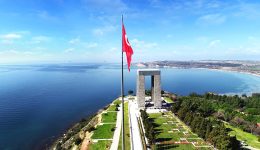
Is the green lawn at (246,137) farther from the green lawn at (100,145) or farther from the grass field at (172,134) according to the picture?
the green lawn at (100,145)

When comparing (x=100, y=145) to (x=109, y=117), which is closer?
(x=100, y=145)

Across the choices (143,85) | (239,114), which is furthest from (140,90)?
(239,114)

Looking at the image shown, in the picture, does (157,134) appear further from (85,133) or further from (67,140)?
(67,140)

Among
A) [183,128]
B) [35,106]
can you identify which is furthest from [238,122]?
[35,106]

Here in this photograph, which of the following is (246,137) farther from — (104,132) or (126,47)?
(126,47)

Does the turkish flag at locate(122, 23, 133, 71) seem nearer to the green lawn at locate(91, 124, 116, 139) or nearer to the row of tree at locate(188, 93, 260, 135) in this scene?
the green lawn at locate(91, 124, 116, 139)

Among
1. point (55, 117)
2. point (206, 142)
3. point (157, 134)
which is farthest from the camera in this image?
point (55, 117)
